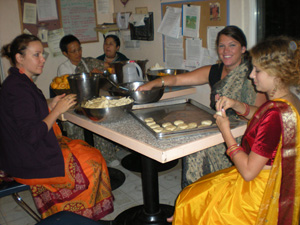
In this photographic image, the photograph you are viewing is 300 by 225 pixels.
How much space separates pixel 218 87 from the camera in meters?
1.85

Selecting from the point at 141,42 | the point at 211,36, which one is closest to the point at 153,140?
the point at 211,36

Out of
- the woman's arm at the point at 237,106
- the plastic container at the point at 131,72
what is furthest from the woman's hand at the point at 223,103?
the plastic container at the point at 131,72

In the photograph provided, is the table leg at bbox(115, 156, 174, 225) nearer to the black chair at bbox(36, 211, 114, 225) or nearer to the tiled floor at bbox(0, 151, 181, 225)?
the tiled floor at bbox(0, 151, 181, 225)

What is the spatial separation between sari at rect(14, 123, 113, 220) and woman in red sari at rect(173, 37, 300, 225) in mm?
735

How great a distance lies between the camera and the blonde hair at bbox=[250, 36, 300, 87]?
42.6 inches

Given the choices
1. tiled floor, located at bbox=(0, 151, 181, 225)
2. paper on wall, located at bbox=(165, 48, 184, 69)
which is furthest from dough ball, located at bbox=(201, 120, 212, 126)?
paper on wall, located at bbox=(165, 48, 184, 69)

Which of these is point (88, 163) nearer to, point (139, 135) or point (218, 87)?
point (139, 135)

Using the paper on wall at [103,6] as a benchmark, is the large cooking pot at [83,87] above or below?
below

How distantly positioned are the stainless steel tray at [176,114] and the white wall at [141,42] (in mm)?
989

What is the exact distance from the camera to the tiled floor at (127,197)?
2061 millimetres

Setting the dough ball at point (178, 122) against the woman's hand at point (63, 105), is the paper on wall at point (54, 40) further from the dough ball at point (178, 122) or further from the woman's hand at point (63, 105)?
the dough ball at point (178, 122)

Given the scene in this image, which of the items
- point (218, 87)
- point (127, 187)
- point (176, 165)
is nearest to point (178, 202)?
point (218, 87)

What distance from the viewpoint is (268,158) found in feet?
3.50

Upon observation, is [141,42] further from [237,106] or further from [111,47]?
[237,106]
